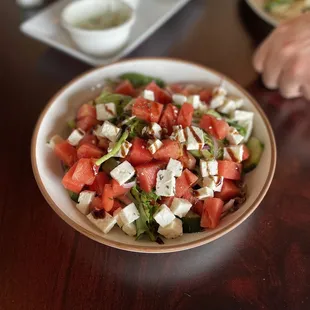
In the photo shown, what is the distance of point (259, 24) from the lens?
5.50ft

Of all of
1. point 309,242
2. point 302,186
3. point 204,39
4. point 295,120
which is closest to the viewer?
point 309,242

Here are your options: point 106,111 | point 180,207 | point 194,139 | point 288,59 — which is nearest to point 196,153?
point 194,139

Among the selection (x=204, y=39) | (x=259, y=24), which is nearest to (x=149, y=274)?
(x=204, y=39)

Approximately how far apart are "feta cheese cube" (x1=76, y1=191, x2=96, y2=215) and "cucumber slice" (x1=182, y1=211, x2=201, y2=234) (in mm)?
231

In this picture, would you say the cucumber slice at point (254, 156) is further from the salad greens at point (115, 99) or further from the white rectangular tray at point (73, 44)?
the white rectangular tray at point (73, 44)

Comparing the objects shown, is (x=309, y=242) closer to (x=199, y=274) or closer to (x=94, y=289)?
(x=199, y=274)

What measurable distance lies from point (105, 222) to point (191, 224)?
7.9 inches

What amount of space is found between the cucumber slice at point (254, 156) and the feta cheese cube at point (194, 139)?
0.15 metres

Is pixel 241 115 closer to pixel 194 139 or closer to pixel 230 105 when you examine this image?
pixel 230 105

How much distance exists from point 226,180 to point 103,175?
31 cm

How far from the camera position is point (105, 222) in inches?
38.3

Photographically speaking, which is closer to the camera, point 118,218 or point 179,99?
point 118,218

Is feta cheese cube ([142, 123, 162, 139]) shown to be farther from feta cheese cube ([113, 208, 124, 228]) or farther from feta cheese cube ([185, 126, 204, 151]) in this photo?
feta cheese cube ([113, 208, 124, 228])

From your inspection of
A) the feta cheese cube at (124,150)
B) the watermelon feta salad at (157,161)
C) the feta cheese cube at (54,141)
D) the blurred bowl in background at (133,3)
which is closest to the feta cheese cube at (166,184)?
the watermelon feta salad at (157,161)
